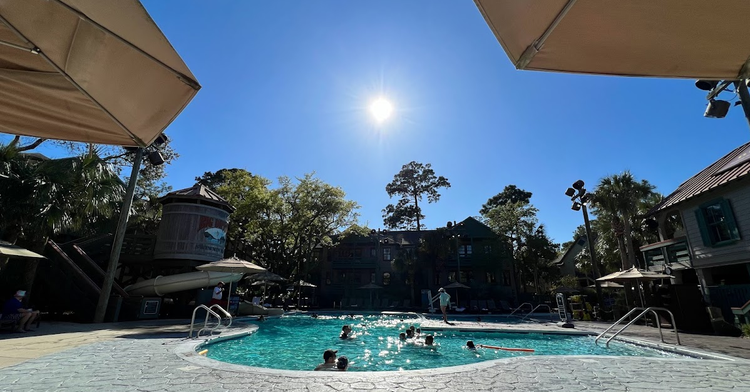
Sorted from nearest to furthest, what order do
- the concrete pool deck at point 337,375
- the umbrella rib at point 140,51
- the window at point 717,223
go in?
the umbrella rib at point 140,51 → the concrete pool deck at point 337,375 → the window at point 717,223

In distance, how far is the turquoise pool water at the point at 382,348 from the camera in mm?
8672

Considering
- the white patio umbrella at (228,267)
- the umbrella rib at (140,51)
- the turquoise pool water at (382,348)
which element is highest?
the umbrella rib at (140,51)

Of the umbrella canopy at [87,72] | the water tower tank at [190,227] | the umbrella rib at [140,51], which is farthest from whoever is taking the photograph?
the water tower tank at [190,227]

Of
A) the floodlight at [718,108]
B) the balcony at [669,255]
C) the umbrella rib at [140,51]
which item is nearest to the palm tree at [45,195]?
the umbrella rib at [140,51]

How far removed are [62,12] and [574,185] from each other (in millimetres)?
21899

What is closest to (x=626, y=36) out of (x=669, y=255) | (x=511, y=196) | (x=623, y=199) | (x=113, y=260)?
(x=113, y=260)

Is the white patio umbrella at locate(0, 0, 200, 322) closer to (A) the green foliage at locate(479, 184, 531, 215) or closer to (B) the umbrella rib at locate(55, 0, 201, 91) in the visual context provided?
(B) the umbrella rib at locate(55, 0, 201, 91)

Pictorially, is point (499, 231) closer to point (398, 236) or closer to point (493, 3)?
point (398, 236)

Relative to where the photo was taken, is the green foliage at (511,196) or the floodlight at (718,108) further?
the green foliage at (511,196)

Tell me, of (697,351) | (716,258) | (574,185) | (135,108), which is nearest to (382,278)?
(574,185)

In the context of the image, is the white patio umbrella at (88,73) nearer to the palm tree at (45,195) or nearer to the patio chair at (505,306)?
the palm tree at (45,195)

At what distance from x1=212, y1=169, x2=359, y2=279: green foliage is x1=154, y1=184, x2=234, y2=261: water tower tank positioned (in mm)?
8072

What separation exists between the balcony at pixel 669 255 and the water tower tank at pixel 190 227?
76.6 feet

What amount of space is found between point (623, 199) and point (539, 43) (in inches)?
905
